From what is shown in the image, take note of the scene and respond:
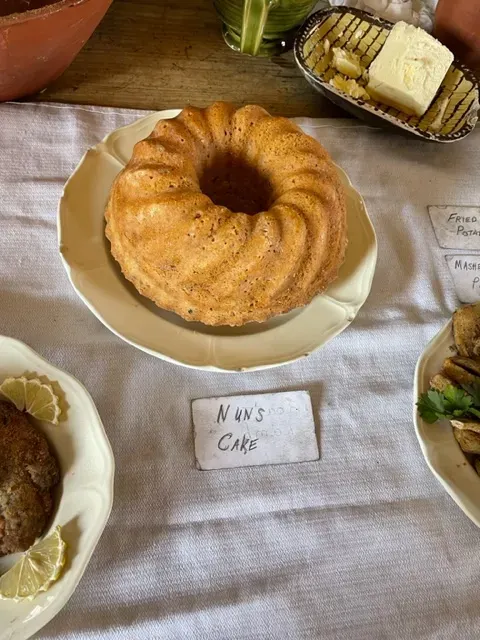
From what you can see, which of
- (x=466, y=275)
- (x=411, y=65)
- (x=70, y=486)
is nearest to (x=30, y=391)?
(x=70, y=486)

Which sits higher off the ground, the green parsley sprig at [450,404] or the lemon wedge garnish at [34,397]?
the green parsley sprig at [450,404]

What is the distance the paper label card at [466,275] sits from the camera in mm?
932

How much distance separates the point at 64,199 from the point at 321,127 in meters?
0.51

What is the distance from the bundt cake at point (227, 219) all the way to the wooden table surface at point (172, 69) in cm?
31

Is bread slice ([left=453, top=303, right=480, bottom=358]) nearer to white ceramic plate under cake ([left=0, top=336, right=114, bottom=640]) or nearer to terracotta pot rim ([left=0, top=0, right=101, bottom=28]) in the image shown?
white ceramic plate under cake ([left=0, top=336, right=114, bottom=640])

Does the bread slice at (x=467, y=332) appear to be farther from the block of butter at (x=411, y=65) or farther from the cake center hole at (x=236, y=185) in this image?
the block of butter at (x=411, y=65)

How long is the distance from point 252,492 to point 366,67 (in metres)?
0.81

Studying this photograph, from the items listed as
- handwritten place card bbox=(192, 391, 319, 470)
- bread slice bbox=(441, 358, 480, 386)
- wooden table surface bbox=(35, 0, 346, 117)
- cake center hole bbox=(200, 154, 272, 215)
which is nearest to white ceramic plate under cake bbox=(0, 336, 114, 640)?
handwritten place card bbox=(192, 391, 319, 470)

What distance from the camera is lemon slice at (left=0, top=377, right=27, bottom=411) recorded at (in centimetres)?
63

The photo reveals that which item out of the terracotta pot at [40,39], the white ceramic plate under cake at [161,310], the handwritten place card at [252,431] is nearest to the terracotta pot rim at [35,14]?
the terracotta pot at [40,39]

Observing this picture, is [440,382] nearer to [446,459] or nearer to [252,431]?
[446,459]

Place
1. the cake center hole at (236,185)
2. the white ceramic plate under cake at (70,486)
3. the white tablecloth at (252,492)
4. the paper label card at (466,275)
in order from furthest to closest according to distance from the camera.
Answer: the paper label card at (466,275)
the cake center hole at (236,185)
the white tablecloth at (252,492)
the white ceramic plate under cake at (70,486)

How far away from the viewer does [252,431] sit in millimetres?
748

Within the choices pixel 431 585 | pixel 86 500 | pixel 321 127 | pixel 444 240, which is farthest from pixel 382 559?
pixel 321 127
